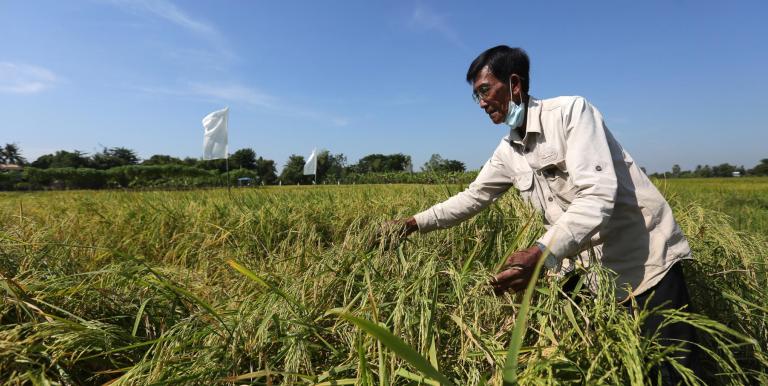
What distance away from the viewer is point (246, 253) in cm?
311

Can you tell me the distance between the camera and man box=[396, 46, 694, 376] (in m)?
1.15

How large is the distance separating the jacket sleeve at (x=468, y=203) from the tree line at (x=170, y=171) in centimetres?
114

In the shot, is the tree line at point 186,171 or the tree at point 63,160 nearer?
Answer: the tree line at point 186,171

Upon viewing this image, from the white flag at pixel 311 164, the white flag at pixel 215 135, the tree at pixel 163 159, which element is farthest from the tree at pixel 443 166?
the tree at pixel 163 159

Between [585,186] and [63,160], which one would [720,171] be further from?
[63,160]

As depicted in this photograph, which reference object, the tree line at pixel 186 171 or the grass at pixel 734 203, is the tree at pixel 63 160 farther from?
the grass at pixel 734 203

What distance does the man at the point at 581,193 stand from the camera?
→ 1.15 meters

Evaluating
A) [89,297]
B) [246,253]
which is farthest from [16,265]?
[246,253]

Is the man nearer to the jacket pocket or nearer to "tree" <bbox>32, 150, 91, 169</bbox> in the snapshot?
the jacket pocket

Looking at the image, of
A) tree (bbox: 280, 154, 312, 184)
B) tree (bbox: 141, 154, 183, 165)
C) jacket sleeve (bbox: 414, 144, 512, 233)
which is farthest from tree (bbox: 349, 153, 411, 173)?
jacket sleeve (bbox: 414, 144, 512, 233)

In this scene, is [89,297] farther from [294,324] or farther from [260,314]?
[294,324]

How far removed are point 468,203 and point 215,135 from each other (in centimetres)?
944

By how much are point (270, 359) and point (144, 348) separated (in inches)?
24.2

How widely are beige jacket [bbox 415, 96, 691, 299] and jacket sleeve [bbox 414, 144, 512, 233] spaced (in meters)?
0.28
